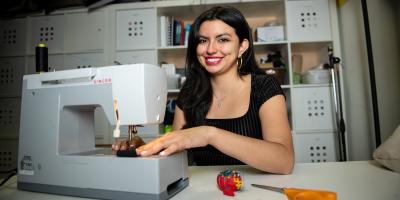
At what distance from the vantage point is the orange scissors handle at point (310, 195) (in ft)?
1.62

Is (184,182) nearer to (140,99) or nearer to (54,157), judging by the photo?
(140,99)

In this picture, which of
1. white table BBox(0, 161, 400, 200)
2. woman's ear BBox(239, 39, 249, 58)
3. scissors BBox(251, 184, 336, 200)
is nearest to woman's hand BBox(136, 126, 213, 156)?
white table BBox(0, 161, 400, 200)

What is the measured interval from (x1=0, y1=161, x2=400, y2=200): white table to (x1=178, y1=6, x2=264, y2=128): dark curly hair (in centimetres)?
42

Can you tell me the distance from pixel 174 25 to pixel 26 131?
1.70m

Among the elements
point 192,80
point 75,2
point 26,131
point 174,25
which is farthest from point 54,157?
point 75,2

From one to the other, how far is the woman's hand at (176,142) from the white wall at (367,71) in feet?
4.79

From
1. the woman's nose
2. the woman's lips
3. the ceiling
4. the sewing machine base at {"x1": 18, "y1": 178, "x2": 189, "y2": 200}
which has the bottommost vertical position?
the sewing machine base at {"x1": 18, "y1": 178, "x2": 189, "y2": 200}

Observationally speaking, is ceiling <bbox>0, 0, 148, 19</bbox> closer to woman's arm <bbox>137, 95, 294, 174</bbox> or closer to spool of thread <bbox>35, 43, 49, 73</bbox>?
spool of thread <bbox>35, 43, 49, 73</bbox>

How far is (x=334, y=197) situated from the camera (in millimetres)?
489

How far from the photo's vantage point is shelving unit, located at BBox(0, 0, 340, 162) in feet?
6.64

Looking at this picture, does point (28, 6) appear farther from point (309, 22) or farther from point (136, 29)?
point (309, 22)

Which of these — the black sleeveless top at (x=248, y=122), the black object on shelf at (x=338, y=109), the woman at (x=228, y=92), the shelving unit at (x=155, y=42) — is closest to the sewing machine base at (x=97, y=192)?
the woman at (x=228, y=92)

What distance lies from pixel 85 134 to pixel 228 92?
0.73m

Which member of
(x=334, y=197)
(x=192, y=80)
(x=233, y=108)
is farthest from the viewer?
(x=192, y=80)
